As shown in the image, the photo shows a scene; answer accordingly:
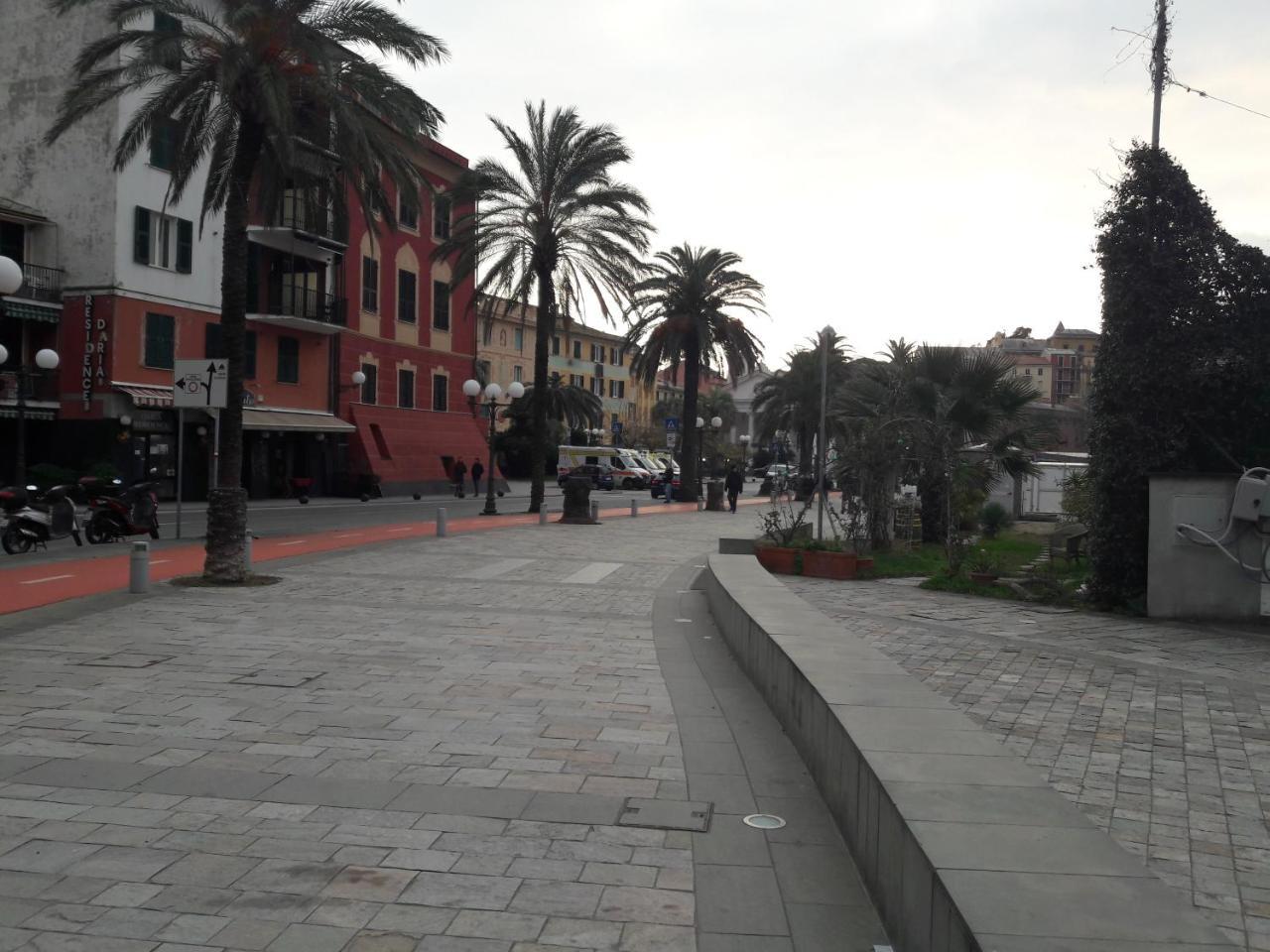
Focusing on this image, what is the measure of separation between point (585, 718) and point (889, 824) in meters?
3.26

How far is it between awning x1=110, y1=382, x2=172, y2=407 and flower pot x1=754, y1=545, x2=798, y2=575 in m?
21.0

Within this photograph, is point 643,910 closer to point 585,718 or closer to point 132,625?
point 585,718

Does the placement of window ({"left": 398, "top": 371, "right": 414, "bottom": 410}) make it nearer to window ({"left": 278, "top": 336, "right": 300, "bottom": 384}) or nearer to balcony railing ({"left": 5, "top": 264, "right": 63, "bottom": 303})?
window ({"left": 278, "top": 336, "right": 300, "bottom": 384})

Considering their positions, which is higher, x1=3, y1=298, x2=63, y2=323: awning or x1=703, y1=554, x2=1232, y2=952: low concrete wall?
x1=3, y1=298, x2=63, y2=323: awning

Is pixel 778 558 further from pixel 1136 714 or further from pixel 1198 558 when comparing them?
pixel 1136 714

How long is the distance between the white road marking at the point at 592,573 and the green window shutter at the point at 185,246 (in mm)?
21963

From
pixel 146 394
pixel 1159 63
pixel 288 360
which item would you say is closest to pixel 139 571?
pixel 1159 63

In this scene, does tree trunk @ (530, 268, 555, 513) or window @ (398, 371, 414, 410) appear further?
window @ (398, 371, 414, 410)

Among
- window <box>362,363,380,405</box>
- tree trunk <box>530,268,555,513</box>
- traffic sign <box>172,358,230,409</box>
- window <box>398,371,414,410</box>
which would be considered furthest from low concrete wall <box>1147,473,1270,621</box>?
window <box>398,371,414,410</box>

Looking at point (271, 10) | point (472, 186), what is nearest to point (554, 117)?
point (472, 186)

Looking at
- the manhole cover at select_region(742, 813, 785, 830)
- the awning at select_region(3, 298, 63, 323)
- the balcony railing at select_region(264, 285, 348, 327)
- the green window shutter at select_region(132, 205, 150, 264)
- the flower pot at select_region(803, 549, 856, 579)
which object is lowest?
the manhole cover at select_region(742, 813, 785, 830)

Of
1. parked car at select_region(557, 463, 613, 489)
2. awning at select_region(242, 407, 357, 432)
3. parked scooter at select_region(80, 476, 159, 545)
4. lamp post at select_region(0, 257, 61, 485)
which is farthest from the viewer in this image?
parked car at select_region(557, 463, 613, 489)

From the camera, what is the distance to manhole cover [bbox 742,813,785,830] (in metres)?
4.84

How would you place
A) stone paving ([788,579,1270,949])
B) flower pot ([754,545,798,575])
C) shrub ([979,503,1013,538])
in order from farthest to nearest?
shrub ([979,503,1013,538]) < flower pot ([754,545,798,575]) < stone paving ([788,579,1270,949])
